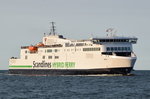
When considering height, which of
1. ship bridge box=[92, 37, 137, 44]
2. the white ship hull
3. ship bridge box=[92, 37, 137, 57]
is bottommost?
the white ship hull

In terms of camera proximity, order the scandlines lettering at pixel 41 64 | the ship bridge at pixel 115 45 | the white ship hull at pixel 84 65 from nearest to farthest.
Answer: the white ship hull at pixel 84 65 < the ship bridge at pixel 115 45 < the scandlines lettering at pixel 41 64

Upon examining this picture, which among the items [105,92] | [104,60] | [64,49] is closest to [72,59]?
[64,49]

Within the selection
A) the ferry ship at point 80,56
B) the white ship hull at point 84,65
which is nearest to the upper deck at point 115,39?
the ferry ship at point 80,56

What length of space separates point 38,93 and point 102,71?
33242 mm

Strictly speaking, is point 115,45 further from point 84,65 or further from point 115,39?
point 84,65

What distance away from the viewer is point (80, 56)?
309 feet

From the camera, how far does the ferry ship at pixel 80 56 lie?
8900 centimetres

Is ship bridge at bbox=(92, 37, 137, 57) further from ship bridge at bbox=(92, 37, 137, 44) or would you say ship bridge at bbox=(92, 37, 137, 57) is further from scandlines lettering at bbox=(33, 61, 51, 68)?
scandlines lettering at bbox=(33, 61, 51, 68)

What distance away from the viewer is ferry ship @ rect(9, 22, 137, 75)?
8900cm

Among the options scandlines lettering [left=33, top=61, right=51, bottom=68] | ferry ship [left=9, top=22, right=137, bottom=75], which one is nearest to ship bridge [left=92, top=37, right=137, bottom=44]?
ferry ship [left=9, top=22, right=137, bottom=75]

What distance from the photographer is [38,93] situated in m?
58.3

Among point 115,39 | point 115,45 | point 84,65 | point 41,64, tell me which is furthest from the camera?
point 41,64

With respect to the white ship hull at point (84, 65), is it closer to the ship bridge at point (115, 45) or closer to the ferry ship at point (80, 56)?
the ferry ship at point (80, 56)

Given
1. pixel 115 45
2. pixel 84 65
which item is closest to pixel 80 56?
pixel 84 65
